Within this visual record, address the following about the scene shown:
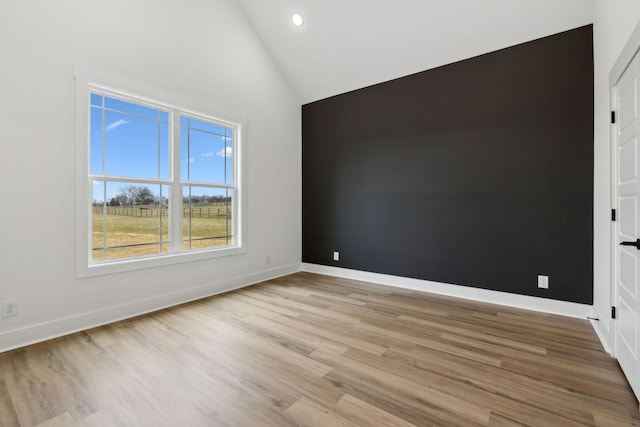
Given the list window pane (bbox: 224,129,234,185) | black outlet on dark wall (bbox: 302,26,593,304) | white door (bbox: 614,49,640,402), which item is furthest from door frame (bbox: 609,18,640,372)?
window pane (bbox: 224,129,234,185)

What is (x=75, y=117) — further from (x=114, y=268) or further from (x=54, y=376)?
(x=54, y=376)

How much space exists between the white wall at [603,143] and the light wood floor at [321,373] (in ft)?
1.19

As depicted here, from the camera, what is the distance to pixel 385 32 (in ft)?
12.2

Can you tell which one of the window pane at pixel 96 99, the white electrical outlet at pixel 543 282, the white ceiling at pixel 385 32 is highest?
the white ceiling at pixel 385 32

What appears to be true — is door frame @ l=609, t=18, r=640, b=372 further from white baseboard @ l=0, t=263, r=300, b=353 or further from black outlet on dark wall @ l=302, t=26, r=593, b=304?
white baseboard @ l=0, t=263, r=300, b=353

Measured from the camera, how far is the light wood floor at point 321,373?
5.26 ft

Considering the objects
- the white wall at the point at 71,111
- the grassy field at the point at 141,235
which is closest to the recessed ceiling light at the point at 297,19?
the white wall at the point at 71,111

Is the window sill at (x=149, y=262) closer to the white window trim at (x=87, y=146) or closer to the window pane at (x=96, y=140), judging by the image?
the white window trim at (x=87, y=146)

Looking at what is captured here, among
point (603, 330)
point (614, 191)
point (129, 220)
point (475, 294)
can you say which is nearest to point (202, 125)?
point (129, 220)

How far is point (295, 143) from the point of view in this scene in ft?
17.0

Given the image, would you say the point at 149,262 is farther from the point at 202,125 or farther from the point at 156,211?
the point at 202,125

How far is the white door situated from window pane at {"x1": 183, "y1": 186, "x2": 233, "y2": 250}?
3.97m

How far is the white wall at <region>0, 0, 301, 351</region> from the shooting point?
7.81ft

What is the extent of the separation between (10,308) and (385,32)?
4.68 metres
